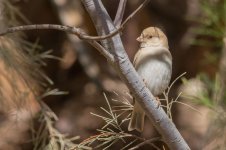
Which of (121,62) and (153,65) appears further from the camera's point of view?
(153,65)

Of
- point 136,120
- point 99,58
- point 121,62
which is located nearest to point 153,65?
point 136,120

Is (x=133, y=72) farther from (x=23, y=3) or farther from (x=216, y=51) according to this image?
(x=216, y=51)

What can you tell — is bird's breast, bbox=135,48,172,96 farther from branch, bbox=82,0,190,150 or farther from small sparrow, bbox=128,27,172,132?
branch, bbox=82,0,190,150

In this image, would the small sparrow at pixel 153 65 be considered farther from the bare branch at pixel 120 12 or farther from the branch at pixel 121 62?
the bare branch at pixel 120 12

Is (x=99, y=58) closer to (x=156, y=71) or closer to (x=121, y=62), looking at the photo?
(x=156, y=71)

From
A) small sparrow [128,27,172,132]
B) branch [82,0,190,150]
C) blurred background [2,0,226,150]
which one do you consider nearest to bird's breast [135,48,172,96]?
small sparrow [128,27,172,132]

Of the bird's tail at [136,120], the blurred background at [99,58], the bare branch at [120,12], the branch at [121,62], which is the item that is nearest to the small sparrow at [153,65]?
the bird's tail at [136,120]

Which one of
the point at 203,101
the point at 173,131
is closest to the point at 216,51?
the point at 203,101
